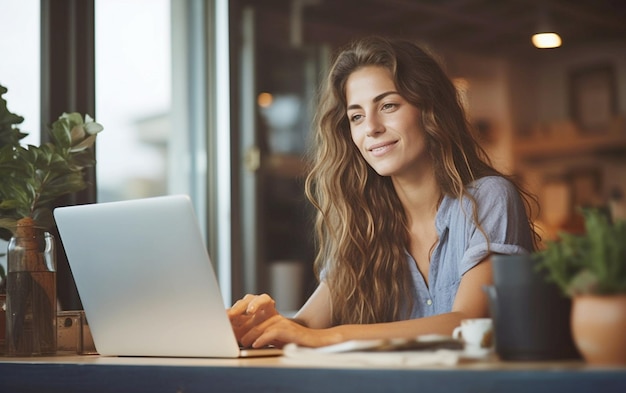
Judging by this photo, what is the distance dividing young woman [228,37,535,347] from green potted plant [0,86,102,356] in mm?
611

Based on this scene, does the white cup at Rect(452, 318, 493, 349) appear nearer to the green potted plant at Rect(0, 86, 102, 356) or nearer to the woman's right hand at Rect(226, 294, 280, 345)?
the woman's right hand at Rect(226, 294, 280, 345)

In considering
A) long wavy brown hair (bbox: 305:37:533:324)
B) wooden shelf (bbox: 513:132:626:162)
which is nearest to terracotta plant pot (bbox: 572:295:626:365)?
long wavy brown hair (bbox: 305:37:533:324)

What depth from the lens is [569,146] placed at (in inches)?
190

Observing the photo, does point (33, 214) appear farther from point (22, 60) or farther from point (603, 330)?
point (603, 330)

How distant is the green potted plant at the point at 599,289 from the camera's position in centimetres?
104

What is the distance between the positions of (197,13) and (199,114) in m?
0.43

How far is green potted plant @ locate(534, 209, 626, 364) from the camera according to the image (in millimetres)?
1042

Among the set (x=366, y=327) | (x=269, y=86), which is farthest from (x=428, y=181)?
(x=269, y=86)

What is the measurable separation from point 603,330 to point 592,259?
9cm

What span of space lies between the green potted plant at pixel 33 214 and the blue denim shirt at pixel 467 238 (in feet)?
2.77

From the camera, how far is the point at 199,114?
12.0 feet

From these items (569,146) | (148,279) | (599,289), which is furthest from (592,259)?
(569,146)

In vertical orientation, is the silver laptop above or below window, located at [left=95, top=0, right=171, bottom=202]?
below

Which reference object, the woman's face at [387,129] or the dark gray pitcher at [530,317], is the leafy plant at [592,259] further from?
the woman's face at [387,129]
